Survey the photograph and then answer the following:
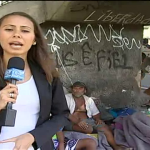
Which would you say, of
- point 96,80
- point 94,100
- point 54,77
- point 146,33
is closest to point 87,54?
point 96,80

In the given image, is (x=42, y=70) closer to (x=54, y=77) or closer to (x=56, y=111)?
(x=54, y=77)

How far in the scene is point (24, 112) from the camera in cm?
171

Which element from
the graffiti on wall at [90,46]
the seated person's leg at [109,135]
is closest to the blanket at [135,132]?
the seated person's leg at [109,135]

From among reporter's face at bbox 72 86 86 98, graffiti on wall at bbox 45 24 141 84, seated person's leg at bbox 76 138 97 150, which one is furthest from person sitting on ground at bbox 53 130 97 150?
graffiti on wall at bbox 45 24 141 84

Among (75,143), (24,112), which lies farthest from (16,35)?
(75,143)

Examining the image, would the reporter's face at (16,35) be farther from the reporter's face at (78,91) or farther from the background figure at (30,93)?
the reporter's face at (78,91)

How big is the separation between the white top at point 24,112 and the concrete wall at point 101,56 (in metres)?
2.11

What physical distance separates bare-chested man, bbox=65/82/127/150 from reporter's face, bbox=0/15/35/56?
81.7 inches

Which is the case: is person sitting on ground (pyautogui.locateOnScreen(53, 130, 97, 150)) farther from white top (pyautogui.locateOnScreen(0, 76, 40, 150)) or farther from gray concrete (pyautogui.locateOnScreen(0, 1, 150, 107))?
white top (pyautogui.locateOnScreen(0, 76, 40, 150))

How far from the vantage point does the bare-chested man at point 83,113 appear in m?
3.64

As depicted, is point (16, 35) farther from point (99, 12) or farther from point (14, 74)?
point (99, 12)

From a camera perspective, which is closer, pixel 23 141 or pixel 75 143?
pixel 23 141

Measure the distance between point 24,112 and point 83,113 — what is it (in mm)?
2208

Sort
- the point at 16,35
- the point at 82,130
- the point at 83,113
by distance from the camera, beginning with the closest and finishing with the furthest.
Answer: the point at 16,35 → the point at 82,130 → the point at 83,113
